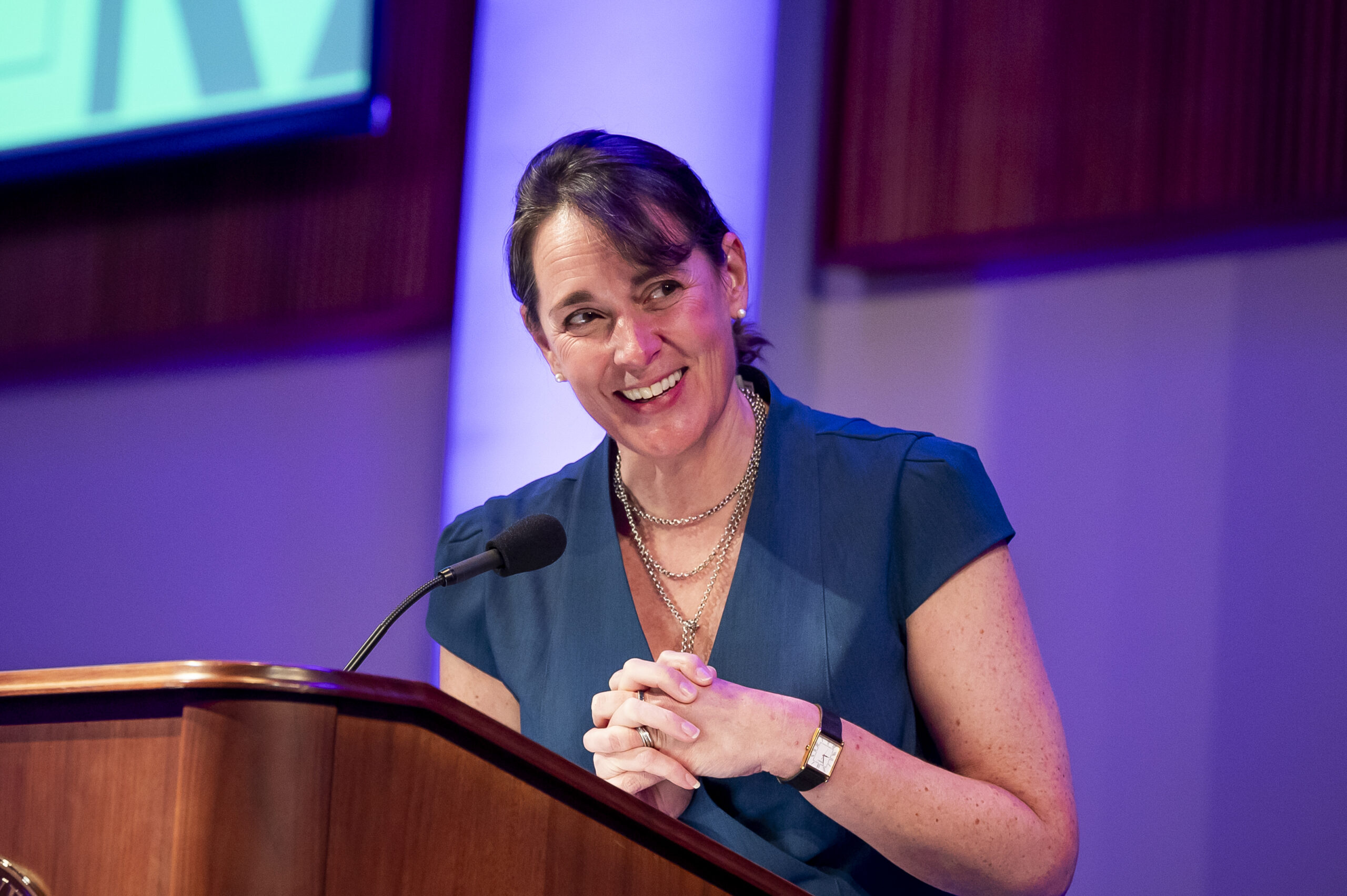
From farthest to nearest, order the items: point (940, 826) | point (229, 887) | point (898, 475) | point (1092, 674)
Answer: point (1092, 674)
point (898, 475)
point (940, 826)
point (229, 887)

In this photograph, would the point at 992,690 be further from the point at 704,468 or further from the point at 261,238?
the point at 261,238

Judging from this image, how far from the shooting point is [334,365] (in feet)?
11.4

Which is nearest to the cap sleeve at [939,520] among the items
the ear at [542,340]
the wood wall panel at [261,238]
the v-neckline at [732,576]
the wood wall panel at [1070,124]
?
the v-neckline at [732,576]

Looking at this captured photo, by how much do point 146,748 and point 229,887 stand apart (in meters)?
0.11

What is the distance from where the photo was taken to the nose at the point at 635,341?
1651 millimetres

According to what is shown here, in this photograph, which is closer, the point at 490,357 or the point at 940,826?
the point at 940,826

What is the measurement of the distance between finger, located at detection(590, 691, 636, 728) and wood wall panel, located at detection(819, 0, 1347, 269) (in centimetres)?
154

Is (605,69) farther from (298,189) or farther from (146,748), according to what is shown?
(146,748)

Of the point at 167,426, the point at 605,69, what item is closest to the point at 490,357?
the point at 605,69

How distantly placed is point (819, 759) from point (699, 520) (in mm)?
583

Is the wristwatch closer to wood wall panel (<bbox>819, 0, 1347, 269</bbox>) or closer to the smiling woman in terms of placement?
the smiling woman

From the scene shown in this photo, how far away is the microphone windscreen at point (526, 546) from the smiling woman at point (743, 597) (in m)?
0.18

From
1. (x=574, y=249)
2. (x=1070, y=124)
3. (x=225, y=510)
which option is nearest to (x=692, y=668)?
(x=574, y=249)

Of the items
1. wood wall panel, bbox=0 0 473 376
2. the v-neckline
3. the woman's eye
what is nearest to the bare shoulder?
the v-neckline
